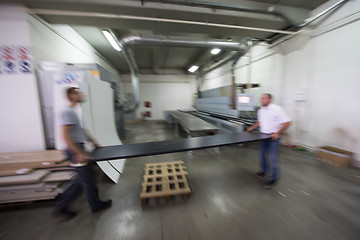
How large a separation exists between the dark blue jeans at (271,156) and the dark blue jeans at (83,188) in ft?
8.45

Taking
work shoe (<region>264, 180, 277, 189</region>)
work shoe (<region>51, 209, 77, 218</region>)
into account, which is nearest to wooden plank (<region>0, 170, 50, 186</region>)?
work shoe (<region>51, 209, 77, 218</region>)

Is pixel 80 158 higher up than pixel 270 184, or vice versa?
pixel 80 158

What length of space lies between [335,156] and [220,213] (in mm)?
2998

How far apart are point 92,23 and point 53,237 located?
394 centimetres

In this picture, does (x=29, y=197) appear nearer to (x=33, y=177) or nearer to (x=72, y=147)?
(x=33, y=177)

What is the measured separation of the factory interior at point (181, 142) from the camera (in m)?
1.50

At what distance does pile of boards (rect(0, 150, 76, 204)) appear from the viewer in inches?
69.1

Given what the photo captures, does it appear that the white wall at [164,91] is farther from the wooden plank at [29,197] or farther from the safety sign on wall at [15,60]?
the wooden plank at [29,197]

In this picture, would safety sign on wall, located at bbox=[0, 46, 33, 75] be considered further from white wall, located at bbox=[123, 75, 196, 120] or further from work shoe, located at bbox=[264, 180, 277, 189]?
white wall, located at bbox=[123, 75, 196, 120]

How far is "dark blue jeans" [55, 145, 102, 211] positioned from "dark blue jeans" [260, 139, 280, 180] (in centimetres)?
258

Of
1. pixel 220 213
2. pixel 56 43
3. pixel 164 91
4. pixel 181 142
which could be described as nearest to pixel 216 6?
pixel 181 142

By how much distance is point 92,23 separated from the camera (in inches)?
119

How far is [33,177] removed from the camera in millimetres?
1754

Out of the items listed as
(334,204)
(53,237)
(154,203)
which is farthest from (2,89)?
(334,204)
